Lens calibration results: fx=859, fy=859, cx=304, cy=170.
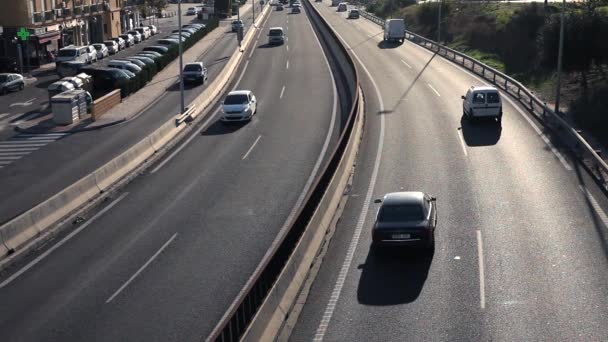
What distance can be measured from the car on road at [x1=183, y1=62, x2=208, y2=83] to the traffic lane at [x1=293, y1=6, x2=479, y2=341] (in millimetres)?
23086

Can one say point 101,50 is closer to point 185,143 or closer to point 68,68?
point 68,68

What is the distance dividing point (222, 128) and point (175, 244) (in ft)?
59.4

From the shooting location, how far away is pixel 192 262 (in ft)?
74.0

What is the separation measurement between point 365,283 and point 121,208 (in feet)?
36.0

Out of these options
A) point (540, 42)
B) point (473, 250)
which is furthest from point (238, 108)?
point (473, 250)

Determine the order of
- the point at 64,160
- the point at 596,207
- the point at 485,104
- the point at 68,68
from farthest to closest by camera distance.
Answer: the point at 68,68, the point at 485,104, the point at 64,160, the point at 596,207

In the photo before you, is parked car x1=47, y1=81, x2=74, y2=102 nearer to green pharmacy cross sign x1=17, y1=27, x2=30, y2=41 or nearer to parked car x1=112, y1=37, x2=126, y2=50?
green pharmacy cross sign x1=17, y1=27, x2=30, y2=41

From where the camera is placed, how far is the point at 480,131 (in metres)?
37.4

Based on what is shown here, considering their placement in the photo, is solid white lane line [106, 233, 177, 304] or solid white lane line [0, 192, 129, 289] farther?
solid white lane line [0, 192, 129, 289]

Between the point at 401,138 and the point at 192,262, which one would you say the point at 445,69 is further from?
the point at 192,262

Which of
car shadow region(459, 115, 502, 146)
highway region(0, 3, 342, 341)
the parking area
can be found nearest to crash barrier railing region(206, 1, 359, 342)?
highway region(0, 3, 342, 341)

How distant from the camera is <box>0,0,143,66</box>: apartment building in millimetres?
66000

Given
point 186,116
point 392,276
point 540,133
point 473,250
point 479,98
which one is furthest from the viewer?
point 186,116

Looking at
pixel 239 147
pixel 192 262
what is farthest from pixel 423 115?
pixel 192 262
